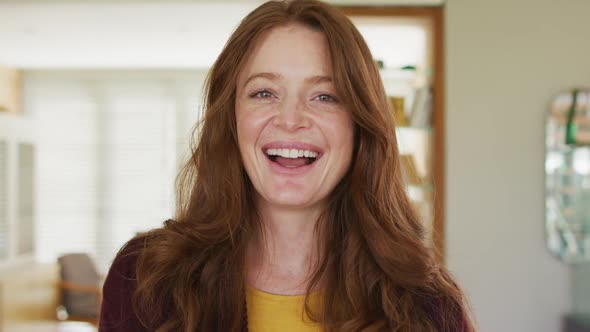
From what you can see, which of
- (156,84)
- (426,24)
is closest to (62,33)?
(156,84)

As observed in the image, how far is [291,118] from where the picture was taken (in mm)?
1205

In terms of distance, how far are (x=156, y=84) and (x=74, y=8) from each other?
3.04 meters

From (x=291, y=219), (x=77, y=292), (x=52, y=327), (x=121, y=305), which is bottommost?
(x=52, y=327)

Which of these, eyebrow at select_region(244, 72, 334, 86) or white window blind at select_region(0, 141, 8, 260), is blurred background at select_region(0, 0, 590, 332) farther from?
eyebrow at select_region(244, 72, 334, 86)

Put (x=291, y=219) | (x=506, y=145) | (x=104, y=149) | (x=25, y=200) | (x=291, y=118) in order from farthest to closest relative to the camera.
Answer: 1. (x=104, y=149)
2. (x=25, y=200)
3. (x=506, y=145)
4. (x=291, y=219)
5. (x=291, y=118)

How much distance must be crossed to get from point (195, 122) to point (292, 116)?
200cm

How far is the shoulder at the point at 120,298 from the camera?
4.03 ft

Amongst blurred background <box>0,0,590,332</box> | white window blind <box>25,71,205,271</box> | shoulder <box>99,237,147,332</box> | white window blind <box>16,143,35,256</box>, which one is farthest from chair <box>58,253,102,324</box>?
shoulder <box>99,237,147,332</box>

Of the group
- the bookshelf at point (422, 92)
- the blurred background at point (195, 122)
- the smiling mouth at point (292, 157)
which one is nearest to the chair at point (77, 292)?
the blurred background at point (195, 122)

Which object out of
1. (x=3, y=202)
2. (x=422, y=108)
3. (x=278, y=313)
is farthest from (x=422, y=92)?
(x=3, y=202)

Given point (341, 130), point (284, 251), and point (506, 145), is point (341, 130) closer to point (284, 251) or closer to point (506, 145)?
point (284, 251)

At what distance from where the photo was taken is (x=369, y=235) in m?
1.33

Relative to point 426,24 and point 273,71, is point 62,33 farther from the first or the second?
point 273,71

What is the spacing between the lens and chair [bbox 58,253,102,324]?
573 cm
